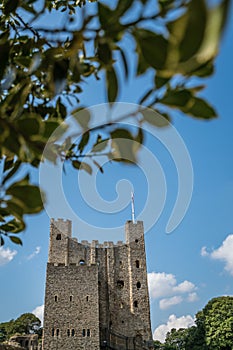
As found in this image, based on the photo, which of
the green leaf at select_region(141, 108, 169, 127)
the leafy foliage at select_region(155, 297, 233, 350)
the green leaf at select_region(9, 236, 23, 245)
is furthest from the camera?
the leafy foliage at select_region(155, 297, 233, 350)

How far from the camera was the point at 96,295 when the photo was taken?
21188 millimetres

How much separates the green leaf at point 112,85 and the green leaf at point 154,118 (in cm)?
10

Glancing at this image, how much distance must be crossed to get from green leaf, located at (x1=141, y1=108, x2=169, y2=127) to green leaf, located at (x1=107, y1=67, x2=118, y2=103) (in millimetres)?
98

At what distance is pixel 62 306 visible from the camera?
20766mm

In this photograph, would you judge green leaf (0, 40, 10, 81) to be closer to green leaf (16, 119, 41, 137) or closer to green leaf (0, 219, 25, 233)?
green leaf (16, 119, 41, 137)

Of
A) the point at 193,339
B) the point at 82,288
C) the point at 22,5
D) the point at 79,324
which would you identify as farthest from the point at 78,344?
the point at 22,5

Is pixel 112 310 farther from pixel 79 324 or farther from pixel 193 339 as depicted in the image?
pixel 193 339

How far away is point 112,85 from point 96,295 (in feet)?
71.6

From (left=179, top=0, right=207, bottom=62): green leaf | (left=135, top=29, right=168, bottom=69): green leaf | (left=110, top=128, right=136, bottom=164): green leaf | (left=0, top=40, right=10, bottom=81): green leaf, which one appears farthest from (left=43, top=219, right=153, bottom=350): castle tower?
(left=179, top=0, right=207, bottom=62): green leaf

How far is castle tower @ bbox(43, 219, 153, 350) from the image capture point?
2011cm

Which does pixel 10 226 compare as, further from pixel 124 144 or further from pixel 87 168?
pixel 124 144

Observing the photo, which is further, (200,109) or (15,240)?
(15,240)

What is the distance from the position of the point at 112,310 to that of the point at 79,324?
2.99m

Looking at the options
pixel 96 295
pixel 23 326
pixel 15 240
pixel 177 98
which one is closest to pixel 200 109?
pixel 177 98
